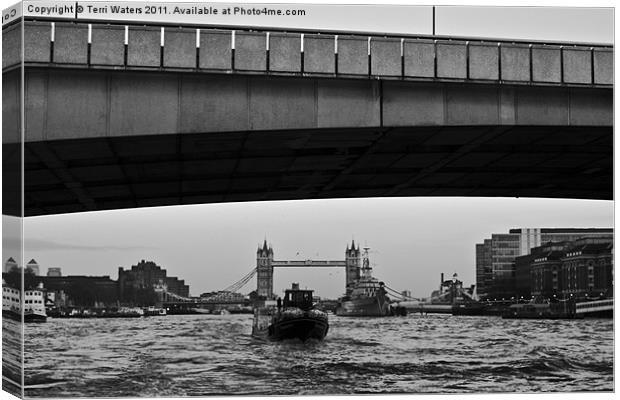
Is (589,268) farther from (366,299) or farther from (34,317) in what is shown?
(34,317)

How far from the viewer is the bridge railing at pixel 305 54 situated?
2262cm

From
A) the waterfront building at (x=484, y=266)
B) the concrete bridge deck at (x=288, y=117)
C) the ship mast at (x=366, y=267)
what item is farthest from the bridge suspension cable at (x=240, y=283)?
the waterfront building at (x=484, y=266)

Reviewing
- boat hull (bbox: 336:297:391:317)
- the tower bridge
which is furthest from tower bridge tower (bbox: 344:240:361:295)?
boat hull (bbox: 336:297:391:317)

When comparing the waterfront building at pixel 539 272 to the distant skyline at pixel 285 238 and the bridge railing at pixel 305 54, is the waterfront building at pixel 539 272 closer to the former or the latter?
the distant skyline at pixel 285 238

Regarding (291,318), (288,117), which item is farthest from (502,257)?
(288,117)

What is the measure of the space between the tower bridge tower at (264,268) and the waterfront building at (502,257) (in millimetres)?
5406

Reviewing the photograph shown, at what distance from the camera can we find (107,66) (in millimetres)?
22812

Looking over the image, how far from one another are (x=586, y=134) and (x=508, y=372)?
21.3 feet

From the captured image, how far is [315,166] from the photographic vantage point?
2552 cm

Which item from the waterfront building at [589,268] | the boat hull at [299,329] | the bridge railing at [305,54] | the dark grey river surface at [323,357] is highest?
the bridge railing at [305,54]

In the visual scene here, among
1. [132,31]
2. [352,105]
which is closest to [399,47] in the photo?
[352,105]

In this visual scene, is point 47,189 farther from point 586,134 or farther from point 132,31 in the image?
point 586,134

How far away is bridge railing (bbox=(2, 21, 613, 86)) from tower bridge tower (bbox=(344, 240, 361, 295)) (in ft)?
14.2

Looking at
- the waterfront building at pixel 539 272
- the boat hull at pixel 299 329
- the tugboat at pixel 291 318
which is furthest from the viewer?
the waterfront building at pixel 539 272
